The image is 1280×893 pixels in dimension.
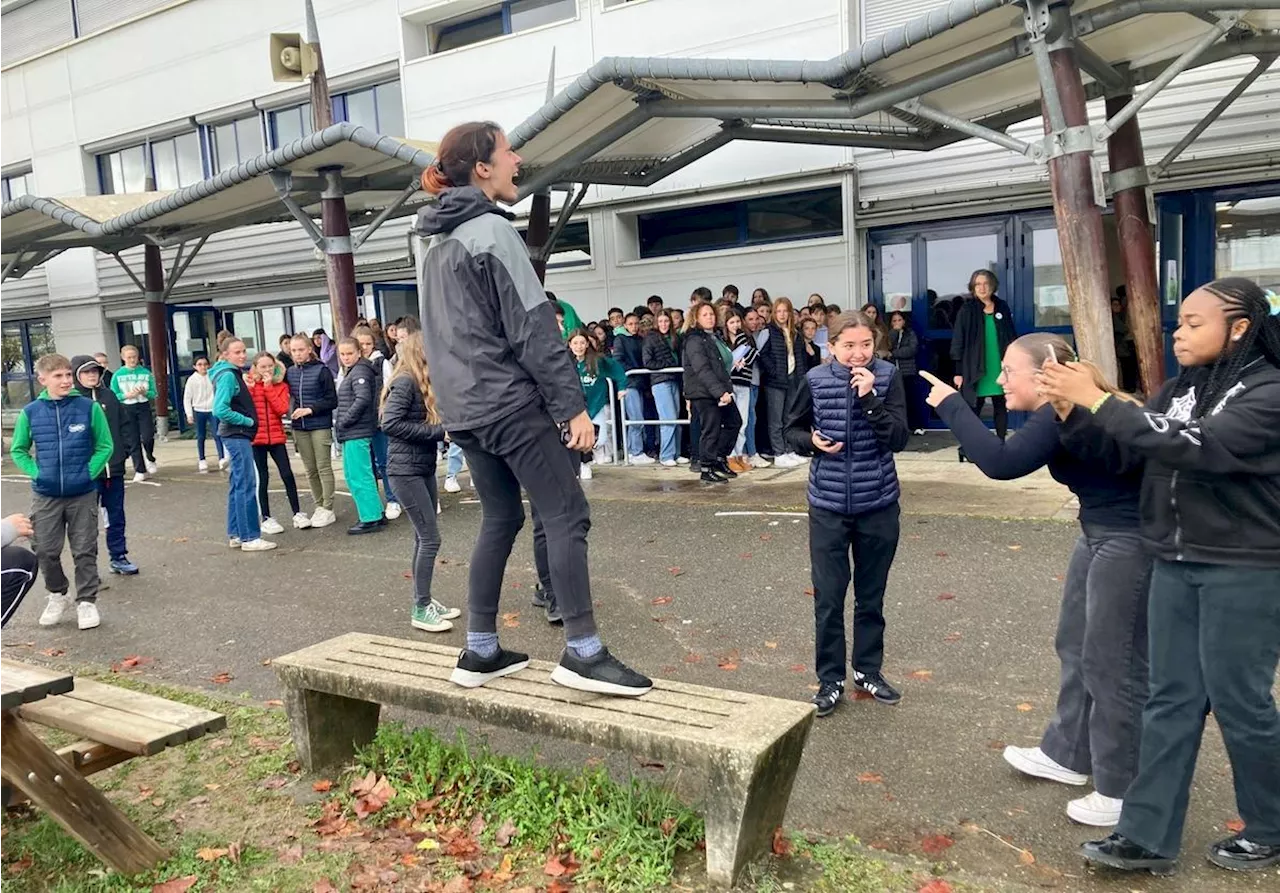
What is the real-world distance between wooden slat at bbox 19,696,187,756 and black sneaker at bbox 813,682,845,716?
265 centimetres

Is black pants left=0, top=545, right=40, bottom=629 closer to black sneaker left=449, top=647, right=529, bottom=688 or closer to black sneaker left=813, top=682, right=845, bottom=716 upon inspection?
black sneaker left=449, top=647, right=529, bottom=688

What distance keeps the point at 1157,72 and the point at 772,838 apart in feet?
29.3

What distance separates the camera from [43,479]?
683 cm

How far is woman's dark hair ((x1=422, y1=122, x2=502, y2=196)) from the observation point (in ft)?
11.5

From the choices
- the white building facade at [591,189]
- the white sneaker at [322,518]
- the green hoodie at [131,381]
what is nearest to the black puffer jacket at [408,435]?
the white sneaker at [322,518]

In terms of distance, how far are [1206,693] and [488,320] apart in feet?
8.50

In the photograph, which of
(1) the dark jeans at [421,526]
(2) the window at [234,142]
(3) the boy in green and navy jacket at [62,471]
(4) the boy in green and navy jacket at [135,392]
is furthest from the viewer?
(2) the window at [234,142]

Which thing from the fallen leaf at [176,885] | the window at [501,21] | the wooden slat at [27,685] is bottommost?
the fallen leaf at [176,885]

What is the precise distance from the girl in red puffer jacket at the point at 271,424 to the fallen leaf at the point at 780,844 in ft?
24.2

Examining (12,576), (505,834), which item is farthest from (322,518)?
(505,834)

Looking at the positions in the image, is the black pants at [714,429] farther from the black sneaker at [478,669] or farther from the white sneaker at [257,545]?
the black sneaker at [478,669]

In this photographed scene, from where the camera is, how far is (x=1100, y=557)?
3479mm

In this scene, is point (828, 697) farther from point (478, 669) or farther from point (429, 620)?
point (429, 620)

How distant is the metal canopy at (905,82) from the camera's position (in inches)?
→ 290
